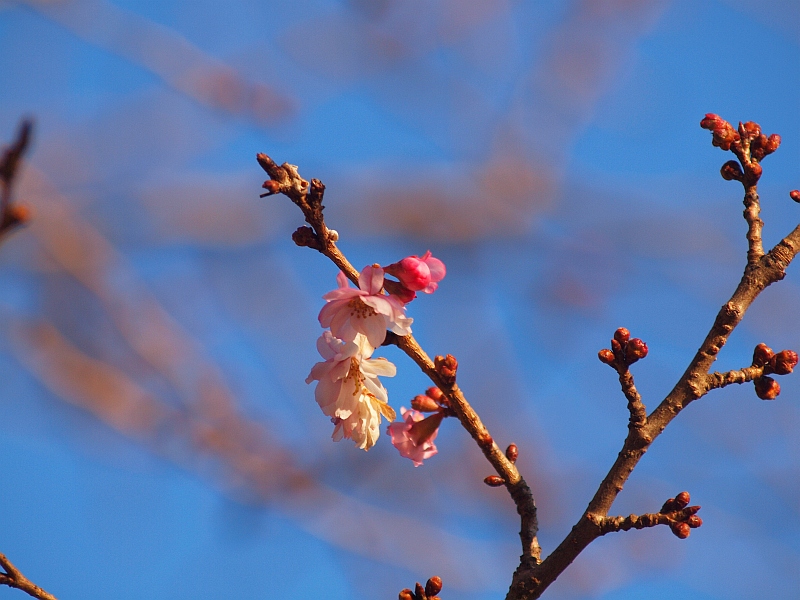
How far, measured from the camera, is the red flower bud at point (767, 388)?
185cm

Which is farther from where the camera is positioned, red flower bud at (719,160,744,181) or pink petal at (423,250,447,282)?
red flower bud at (719,160,744,181)

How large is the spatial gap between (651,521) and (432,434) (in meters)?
0.63

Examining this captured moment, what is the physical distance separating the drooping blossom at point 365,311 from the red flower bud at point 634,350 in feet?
1.80

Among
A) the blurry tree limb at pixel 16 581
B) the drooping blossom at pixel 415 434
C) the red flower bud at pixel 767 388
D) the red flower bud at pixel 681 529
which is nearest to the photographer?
the blurry tree limb at pixel 16 581

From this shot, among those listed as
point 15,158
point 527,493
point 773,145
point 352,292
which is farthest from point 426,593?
point 773,145

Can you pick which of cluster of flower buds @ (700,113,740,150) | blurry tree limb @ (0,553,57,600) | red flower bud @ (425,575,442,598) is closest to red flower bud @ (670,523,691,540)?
red flower bud @ (425,575,442,598)

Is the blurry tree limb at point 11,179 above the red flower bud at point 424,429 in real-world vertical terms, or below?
below

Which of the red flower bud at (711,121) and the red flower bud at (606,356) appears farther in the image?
the red flower bud at (711,121)

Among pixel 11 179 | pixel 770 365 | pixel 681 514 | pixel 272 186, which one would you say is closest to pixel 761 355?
pixel 770 365

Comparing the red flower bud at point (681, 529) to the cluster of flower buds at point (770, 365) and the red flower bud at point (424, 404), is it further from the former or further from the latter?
the red flower bud at point (424, 404)

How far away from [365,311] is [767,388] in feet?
3.41

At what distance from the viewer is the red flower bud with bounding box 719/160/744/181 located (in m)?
2.11

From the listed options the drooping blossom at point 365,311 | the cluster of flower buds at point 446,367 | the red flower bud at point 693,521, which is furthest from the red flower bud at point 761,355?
the drooping blossom at point 365,311

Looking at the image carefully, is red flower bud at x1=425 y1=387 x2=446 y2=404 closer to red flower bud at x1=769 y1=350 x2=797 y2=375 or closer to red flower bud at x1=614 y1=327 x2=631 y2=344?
red flower bud at x1=614 y1=327 x2=631 y2=344
